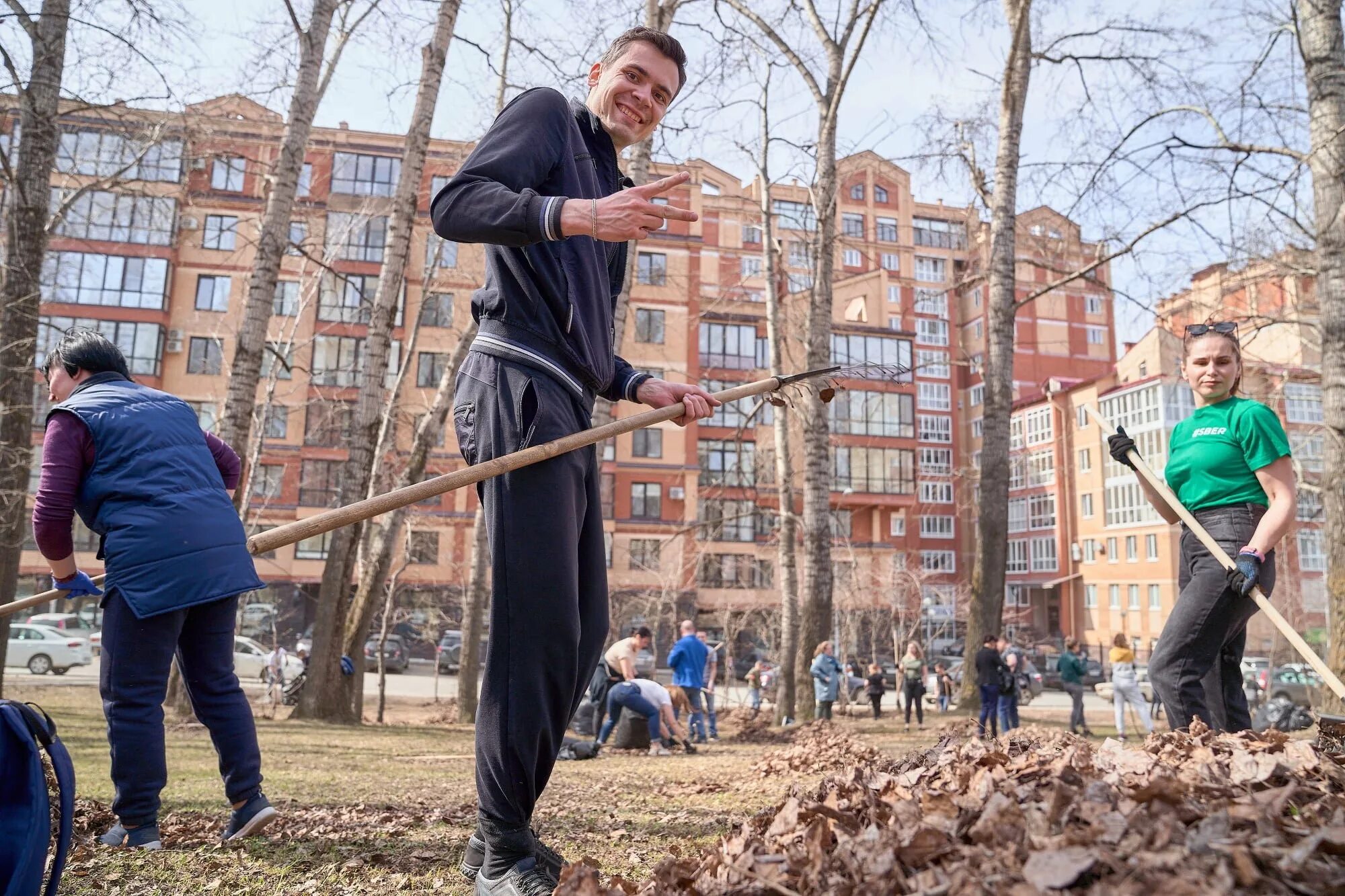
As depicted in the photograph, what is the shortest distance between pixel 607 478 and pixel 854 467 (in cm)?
1569

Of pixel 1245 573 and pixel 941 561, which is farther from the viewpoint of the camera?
pixel 941 561

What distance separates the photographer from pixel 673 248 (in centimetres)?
4512

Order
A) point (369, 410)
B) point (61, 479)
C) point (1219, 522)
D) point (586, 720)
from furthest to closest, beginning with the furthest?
point (369, 410) → point (586, 720) → point (1219, 522) → point (61, 479)

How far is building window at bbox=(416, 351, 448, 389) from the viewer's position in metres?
43.3

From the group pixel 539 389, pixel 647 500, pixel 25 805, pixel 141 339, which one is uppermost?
pixel 141 339

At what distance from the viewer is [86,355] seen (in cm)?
367

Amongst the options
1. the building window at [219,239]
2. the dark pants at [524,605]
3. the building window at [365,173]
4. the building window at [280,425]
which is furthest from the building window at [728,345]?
the dark pants at [524,605]

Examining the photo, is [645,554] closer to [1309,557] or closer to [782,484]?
[782,484]

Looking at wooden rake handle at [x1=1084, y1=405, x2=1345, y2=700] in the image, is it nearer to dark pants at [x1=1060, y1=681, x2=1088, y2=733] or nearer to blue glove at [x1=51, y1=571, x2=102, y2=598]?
blue glove at [x1=51, y1=571, x2=102, y2=598]

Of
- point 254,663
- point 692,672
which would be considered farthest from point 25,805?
point 254,663

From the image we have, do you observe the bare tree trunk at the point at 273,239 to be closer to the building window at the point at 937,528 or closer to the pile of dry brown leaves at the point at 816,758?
the pile of dry brown leaves at the point at 816,758

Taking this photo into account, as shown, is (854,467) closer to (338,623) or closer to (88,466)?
(338,623)

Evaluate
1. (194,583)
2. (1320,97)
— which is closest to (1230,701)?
(194,583)

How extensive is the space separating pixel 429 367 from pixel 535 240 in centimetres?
4459
